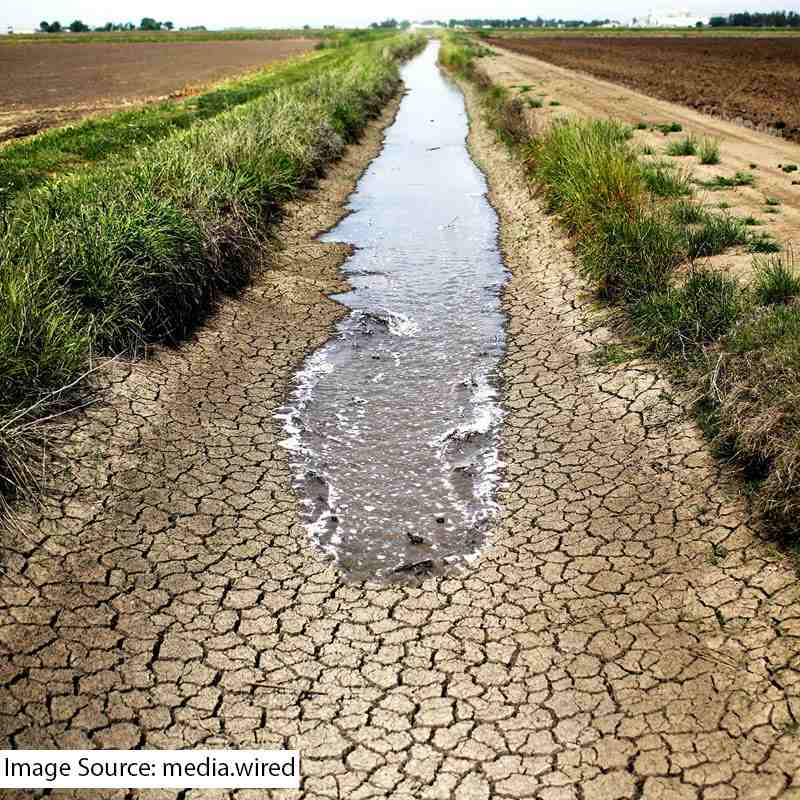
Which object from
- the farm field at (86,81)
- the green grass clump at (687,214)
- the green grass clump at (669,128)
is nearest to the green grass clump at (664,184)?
the green grass clump at (687,214)

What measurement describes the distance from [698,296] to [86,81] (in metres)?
33.5

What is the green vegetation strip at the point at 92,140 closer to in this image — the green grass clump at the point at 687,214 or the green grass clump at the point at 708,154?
the green grass clump at the point at 687,214

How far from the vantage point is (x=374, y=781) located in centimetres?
349

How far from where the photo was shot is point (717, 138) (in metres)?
16.8

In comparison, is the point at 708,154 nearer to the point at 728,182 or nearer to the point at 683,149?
the point at 683,149

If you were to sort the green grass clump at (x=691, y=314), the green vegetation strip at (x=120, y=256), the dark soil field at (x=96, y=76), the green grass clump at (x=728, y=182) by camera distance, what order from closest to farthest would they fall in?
the green vegetation strip at (x=120, y=256), the green grass clump at (x=691, y=314), the green grass clump at (x=728, y=182), the dark soil field at (x=96, y=76)

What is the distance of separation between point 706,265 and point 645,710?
5493 millimetres

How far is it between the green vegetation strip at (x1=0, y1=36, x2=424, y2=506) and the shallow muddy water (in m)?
1.29

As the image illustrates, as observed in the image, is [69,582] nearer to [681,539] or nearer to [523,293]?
[681,539]

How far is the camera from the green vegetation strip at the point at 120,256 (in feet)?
18.2

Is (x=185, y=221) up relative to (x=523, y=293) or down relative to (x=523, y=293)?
up

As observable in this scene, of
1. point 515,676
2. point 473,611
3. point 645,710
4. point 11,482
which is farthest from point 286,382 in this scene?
point 645,710

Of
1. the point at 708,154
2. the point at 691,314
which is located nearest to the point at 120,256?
the point at 691,314
